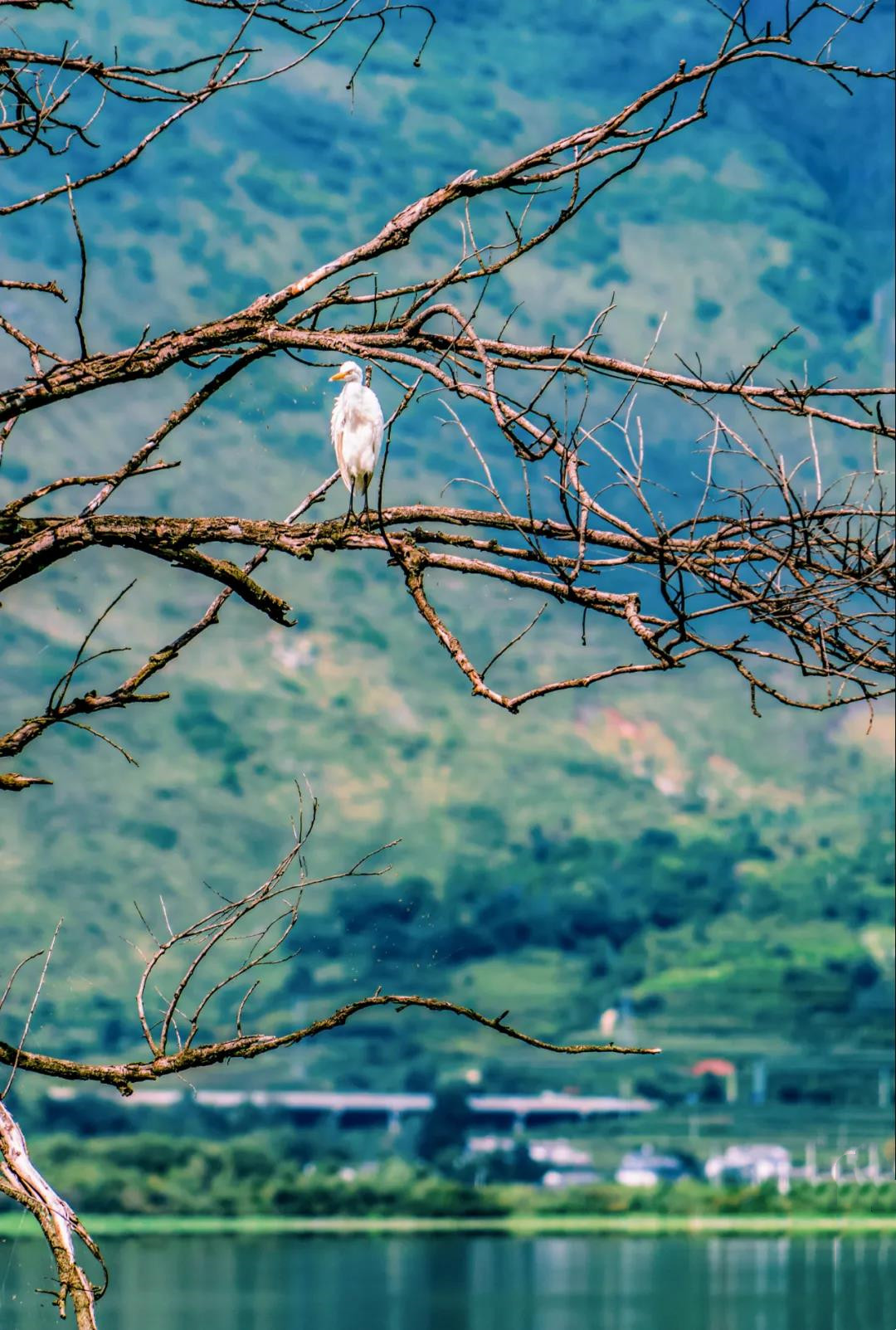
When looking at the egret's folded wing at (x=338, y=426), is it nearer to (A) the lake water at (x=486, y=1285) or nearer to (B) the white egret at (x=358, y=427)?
(B) the white egret at (x=358, y=427)

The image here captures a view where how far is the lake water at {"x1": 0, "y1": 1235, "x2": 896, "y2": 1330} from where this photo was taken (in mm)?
60844

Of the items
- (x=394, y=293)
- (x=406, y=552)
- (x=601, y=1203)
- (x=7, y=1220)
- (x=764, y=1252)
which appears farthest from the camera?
(x=764, y=1252)

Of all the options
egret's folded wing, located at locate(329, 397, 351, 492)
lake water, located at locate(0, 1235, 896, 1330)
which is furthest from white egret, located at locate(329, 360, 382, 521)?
lake water, located at locate(0, 1235, 896, 1330)

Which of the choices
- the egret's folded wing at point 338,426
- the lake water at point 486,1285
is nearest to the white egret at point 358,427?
the egret's folded wing at point 338,426

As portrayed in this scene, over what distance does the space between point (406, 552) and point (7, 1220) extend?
72543 mm

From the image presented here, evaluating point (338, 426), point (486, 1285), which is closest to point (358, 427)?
point (338, 426)

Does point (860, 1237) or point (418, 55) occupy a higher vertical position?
point (860, 1237)

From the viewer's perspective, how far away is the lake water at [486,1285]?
2395 inches

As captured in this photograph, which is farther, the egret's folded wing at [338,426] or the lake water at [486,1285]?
the lake water at [486,1285]

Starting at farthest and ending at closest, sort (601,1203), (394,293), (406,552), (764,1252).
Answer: (764,1252)
(601,1203)
(394,293)
(406,552)

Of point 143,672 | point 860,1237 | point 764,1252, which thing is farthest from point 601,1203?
point 143,672

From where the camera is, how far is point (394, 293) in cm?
514

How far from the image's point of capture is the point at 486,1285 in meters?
76.1

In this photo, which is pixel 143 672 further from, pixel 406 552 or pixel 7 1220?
pixel 7 1220
